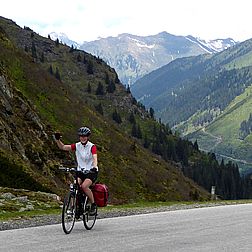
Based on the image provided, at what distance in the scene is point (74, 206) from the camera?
576 inches

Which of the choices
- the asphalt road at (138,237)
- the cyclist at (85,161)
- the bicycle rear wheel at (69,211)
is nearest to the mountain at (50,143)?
the asphalt road at (138,237)

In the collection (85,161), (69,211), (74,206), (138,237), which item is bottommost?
(138,237)

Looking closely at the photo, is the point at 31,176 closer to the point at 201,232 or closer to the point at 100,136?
the point at 201,232

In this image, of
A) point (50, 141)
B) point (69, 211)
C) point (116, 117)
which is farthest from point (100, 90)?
point (69, 211)

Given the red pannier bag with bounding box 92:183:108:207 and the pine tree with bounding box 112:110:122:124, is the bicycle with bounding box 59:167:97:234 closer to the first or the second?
the red pannier bag with bounding box 92:183:108:207

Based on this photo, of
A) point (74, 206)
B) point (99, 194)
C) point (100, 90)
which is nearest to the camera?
point (74, 206)

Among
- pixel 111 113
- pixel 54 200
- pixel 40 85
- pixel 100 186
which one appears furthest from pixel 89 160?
pixel 111 113

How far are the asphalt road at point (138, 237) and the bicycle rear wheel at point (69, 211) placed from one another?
0.26m

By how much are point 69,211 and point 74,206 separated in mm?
272

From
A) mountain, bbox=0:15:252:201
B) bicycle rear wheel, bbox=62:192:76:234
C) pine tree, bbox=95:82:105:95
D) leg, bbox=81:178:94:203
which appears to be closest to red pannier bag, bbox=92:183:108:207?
leg, bbox=81:178:94:203

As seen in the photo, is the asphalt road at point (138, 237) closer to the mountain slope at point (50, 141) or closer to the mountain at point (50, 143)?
the mountain at point (50, 143)

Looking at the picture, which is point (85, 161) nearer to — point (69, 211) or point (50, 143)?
point (69, 211)

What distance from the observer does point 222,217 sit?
2070cm

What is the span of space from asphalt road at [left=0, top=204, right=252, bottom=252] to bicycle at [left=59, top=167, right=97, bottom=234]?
0.30m
